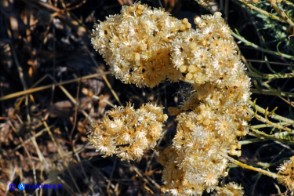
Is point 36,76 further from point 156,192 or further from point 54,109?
point 156,192

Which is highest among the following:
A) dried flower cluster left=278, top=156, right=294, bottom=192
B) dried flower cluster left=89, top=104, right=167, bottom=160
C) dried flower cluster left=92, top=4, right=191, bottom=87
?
dried flower cluster left=92, top=4, right=191, bottom=87

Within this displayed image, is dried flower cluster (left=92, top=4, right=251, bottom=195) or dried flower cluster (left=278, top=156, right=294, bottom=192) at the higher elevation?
dried flower cluster (left=92, top=4, right=251, bottom=195)

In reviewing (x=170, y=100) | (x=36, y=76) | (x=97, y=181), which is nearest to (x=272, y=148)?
(x=170, y=100)

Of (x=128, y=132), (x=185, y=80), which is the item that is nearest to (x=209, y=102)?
(x=185, y=80)

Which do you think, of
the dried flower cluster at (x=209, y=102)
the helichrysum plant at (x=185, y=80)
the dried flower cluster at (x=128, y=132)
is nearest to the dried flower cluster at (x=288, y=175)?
the helichrysum plant at (x=185, y=80)

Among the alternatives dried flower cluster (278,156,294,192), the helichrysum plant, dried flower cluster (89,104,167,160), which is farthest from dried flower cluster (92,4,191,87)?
dried flower cluster (278,156,294,192)

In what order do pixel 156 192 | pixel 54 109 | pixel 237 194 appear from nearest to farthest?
1. pixel 237 194
2. pixel 156 192
3. pixel 54 109

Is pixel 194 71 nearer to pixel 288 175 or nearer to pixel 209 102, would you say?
pixel 209 102

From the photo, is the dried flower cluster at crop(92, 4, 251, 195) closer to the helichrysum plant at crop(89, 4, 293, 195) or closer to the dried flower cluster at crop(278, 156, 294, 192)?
the helichrysum plant at crop(89, 4, 293, 195)
